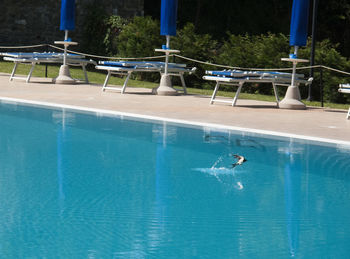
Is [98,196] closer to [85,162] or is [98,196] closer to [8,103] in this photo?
[85,162]

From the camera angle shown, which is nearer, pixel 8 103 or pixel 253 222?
pixel 253 222

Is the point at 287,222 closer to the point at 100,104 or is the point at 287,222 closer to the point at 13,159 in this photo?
the point at 13,159

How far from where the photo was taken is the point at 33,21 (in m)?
24.8

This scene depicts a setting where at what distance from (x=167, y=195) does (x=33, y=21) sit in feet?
66.5

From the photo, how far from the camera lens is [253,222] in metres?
4.86

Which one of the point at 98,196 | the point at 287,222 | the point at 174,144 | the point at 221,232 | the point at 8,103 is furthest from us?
the point at 8,103

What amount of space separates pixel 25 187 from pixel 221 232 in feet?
6.46

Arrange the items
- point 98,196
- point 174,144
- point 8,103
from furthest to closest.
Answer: point 8,103, point 174,144, point 98,196

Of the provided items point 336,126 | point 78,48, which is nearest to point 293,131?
point 336,126

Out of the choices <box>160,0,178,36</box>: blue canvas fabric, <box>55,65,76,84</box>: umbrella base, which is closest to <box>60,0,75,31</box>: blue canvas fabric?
<box>55,65,76,84</box>: umbrella base

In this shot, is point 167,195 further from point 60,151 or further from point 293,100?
point 293,100

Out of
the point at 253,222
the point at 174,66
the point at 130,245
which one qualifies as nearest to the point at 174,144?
the point at 253,222

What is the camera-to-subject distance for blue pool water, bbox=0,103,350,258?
4270 millimetres

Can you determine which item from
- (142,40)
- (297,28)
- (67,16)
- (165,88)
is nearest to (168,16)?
(165,88)
